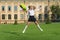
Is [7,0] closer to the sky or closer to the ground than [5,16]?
closer to the sky

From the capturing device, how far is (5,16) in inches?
3666

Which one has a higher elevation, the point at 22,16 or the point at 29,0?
the point at 29,0

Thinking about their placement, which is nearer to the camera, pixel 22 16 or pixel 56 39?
pixel 56 39

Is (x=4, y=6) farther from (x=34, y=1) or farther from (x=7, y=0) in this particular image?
(x=34, y=1)

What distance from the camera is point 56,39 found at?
1330 cm

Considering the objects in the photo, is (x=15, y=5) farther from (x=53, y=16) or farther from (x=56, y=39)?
(x=56, y=39)

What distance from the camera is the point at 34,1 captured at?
95.9 m

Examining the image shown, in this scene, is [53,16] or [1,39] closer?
[1,39]

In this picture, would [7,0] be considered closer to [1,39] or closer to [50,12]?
[50,12]

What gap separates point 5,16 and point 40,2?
45.2ft

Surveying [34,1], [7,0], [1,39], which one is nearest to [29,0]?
[34,1]

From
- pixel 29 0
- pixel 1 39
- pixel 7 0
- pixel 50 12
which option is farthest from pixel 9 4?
pixel 1 39

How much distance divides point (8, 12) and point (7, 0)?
Result: 4.35 meters

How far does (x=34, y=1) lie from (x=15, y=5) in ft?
24.1
